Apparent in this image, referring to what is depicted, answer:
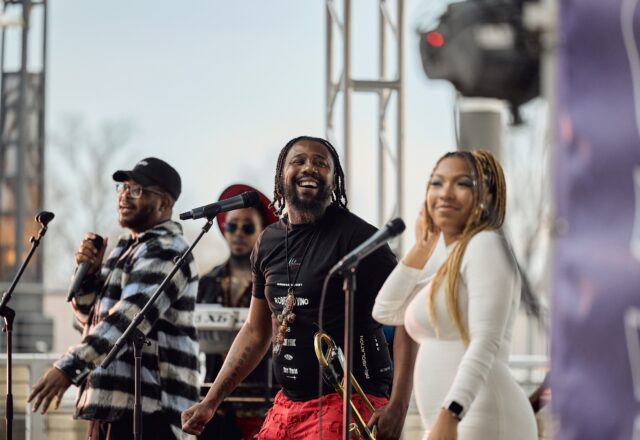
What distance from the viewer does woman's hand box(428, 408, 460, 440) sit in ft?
11.4

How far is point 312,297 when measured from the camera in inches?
183

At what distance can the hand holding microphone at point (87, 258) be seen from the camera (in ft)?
19.1

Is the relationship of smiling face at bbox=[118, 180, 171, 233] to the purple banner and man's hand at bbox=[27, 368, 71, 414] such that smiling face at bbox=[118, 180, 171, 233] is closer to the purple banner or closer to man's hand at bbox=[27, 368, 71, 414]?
man's hand at bbox=[27, 368, 71, 414]

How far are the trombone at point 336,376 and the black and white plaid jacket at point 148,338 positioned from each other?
118 cm

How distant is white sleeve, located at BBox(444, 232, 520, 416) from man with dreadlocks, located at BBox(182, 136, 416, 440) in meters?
0.85

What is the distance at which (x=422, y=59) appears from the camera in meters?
2.65

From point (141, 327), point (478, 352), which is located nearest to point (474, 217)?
point (478, 352)

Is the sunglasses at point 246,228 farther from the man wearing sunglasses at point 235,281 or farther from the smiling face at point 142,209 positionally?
the smiling face at point 142,209

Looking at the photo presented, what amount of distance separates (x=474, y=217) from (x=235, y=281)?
3.93 metres

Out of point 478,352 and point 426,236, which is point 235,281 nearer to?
point 426,236

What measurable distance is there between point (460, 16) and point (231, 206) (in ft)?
8.19

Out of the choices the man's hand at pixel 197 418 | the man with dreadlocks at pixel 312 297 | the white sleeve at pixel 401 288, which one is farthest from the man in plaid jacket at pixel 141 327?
the white sleeve at pixel 401 288

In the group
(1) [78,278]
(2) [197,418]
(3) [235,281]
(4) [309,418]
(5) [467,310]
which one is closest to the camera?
(5) [467,310]

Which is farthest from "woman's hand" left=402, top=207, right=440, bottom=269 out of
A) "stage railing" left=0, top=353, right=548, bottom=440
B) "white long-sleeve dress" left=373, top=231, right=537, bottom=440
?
"stage railing" left=0, top=353, right=548, bottom=440
